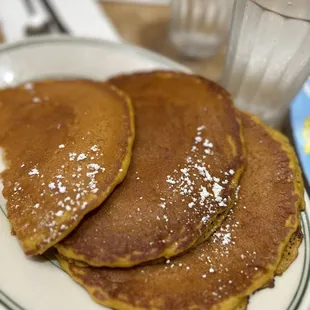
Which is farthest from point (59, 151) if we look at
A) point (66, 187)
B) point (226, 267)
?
point (226, 267)

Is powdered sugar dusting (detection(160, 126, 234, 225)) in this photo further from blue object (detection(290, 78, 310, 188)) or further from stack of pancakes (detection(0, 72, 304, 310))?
blue object (detection(290, 78, 310, 188))

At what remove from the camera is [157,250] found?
1045 mm

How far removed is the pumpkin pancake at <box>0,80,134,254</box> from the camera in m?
1.07

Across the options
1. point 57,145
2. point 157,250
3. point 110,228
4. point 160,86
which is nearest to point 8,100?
point 57,145

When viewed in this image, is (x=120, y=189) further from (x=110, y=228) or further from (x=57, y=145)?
(x=57, y=145)

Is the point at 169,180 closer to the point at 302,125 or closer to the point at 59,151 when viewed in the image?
the point at 59,151

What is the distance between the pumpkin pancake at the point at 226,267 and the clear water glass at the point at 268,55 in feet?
1.56

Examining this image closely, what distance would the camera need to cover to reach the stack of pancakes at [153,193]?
1046 millimetres

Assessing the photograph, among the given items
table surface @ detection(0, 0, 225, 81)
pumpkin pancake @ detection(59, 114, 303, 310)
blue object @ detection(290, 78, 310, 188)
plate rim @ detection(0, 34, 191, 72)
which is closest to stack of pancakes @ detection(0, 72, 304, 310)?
pumpkin pancake @ detection(59, 114, 303, 310)

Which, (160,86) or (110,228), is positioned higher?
(160,86)

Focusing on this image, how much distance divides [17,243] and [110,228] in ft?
0.87

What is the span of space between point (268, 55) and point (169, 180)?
2.28 feet

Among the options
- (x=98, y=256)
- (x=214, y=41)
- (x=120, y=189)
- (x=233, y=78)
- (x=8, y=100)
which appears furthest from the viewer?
(x=214, y=41)

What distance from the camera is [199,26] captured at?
2121mm
